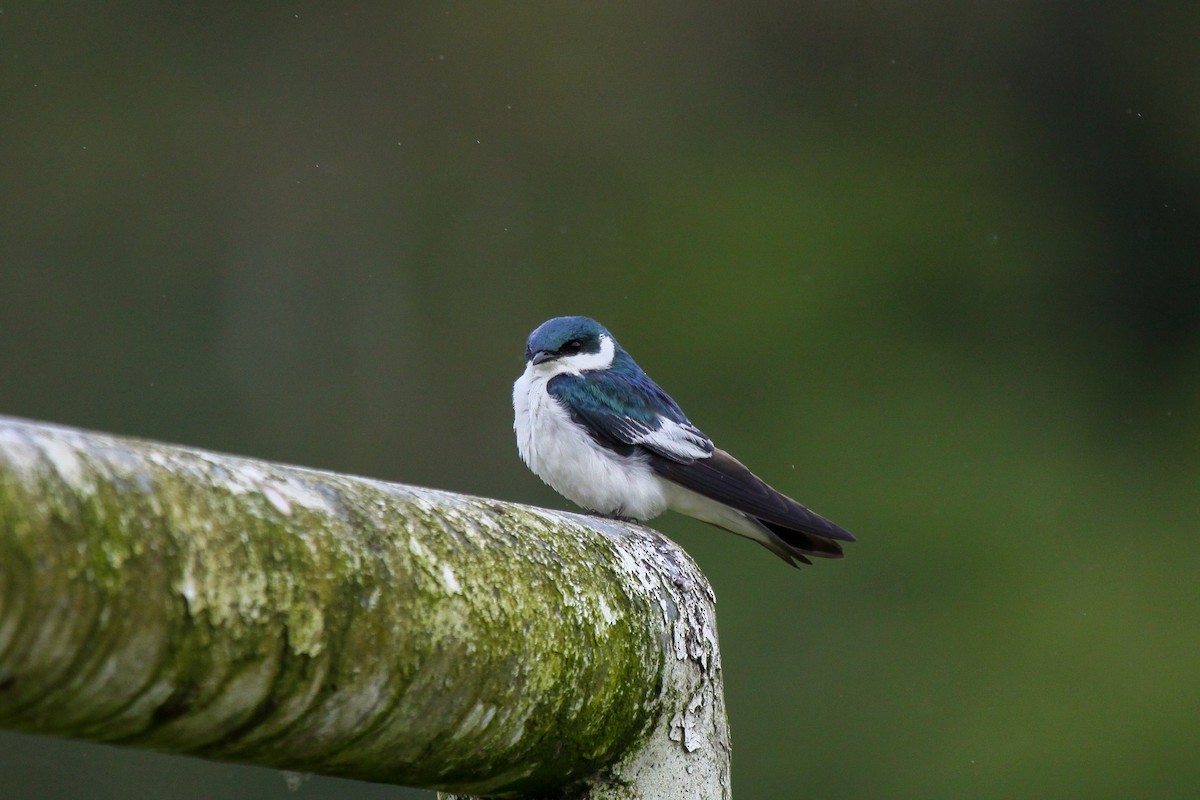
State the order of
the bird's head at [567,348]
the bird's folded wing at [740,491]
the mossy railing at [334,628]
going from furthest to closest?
the bird's head at [567,348] < the bird's folded wing at [740,491] < the mossy railing at [334,628]

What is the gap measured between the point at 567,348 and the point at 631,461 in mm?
317

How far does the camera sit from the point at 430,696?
1.20 metres

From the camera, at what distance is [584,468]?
2881mm

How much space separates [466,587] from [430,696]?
0.10 meters

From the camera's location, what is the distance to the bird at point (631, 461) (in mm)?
2875

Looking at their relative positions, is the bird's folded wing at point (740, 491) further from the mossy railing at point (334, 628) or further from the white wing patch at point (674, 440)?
the mossy railing at point (334, 628)

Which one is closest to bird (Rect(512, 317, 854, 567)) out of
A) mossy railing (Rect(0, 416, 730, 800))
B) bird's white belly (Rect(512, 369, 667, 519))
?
bird's white belly (Rect(512, 369, 667, 519))

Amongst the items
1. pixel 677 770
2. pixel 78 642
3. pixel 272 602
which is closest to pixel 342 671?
pixel 272 602

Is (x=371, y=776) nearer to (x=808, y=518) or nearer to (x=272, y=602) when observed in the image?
(x=272, y=602)

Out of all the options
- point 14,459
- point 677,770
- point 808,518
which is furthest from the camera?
point 808,518

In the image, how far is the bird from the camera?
288 centimetres

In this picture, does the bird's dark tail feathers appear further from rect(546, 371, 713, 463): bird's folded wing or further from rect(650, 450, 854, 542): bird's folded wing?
rect(546, 371, 713, 463): bird's folded wing

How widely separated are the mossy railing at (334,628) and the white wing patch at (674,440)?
1.34m

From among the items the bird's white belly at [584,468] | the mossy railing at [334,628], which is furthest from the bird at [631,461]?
the mossy railing at [334,628]
